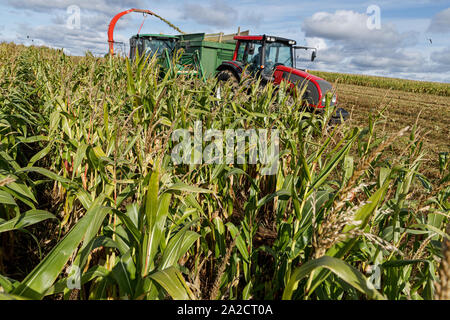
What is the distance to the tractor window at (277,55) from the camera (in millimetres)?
6387

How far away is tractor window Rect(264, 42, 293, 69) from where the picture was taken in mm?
6387

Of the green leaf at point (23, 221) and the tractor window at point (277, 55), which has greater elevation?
the tractor window at point (277, 55)

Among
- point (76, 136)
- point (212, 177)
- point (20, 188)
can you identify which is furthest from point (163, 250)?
point (76, 136)

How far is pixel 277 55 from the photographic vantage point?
21.7ft

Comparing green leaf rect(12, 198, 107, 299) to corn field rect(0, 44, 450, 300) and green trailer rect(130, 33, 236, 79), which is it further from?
green trailer rect(130, 33, 236, 79)

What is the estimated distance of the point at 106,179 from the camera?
50.8 inches

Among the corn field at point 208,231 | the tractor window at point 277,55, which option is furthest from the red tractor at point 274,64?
the corn field at point 208,231

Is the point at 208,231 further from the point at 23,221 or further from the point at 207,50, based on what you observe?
the point at 207,50

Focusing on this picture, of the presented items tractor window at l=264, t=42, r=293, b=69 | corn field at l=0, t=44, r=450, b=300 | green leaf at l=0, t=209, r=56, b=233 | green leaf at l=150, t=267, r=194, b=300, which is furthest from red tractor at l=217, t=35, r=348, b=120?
green leaf at l=150, t=267, r=194, b=300

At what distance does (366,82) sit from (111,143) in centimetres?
3958

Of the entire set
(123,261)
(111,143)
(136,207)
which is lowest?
(123,261)

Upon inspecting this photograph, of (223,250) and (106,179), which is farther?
(223,250)

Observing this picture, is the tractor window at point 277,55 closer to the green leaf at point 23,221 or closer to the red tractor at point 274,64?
the red tractor at point 274,64

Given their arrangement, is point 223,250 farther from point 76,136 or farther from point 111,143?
point 76,136
